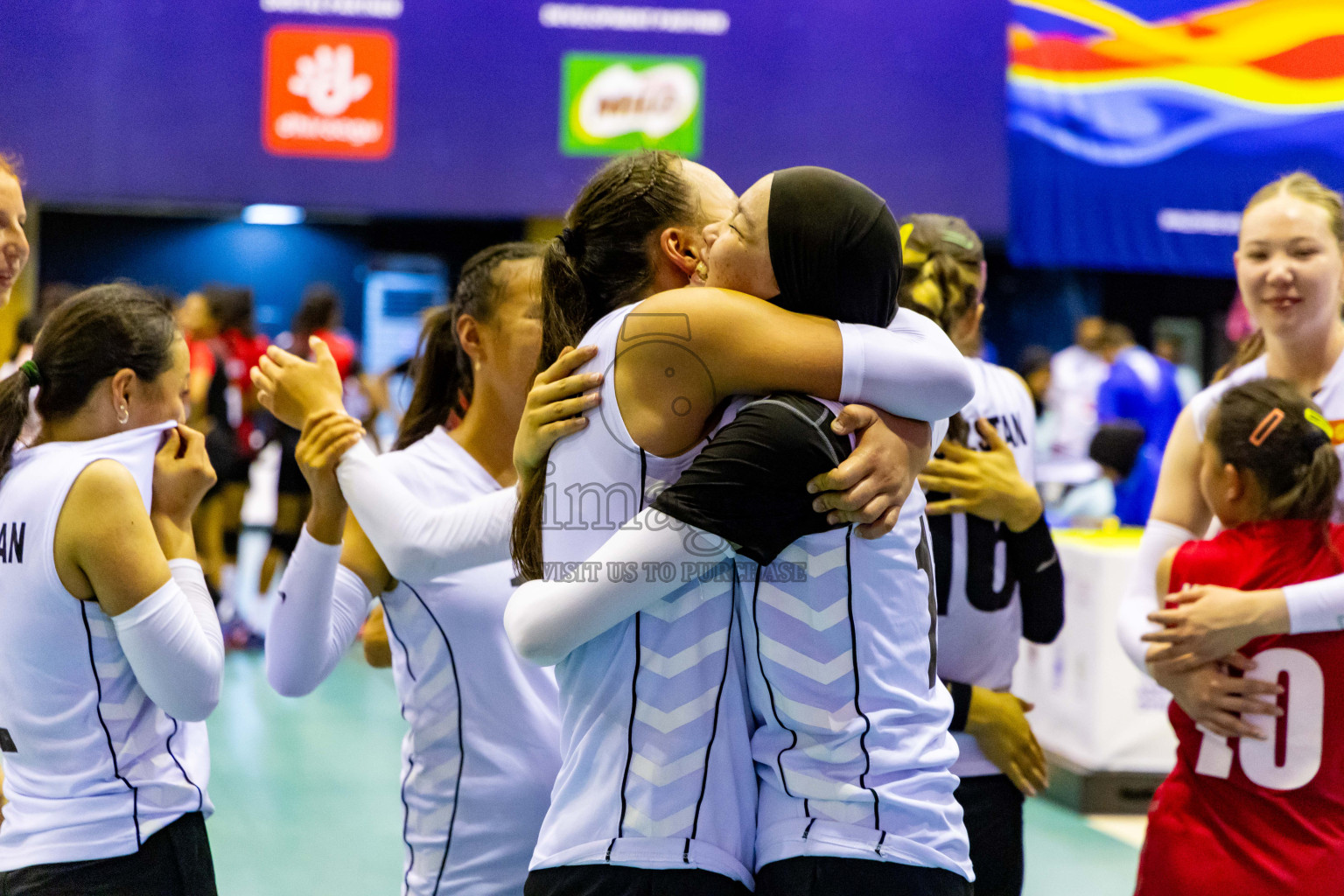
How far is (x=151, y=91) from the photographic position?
27.5 feet

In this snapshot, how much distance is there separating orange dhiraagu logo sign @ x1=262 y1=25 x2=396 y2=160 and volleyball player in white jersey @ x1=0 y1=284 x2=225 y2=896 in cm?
742

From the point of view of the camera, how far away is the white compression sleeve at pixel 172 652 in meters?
1.61

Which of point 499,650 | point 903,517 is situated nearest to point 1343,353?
point 903,517

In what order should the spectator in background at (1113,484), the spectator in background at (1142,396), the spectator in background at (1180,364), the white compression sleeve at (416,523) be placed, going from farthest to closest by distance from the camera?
1. the spectator in background at (1180,364)
2. the spectator in background at (1142,396)
3. the spectator in background at (1113,484)
4. the white compression sleeve at (416,523)

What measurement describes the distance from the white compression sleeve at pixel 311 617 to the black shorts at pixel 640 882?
709mm

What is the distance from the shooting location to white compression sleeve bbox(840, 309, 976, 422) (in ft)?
3.77

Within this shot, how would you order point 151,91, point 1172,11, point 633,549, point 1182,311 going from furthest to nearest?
point 1182,311 → point 1172,11 → point 151,91 → point 633,549

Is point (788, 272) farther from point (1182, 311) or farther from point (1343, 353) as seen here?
point (1182, 311)

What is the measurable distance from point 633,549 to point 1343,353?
5.90ft

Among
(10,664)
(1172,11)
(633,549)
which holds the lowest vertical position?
(10,664)

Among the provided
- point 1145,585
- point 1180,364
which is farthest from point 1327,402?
point 1180,364

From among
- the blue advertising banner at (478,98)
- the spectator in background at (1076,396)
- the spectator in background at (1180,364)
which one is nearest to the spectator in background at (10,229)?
the blue advertising banner at (478,98)

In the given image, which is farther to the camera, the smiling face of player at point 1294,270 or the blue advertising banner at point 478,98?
the blue advertising banner at point 478,98

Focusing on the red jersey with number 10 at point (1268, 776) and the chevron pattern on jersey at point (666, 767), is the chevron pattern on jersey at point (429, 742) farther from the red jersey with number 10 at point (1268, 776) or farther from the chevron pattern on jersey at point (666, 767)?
the red jersey with number 10 at point (1268, 776)
